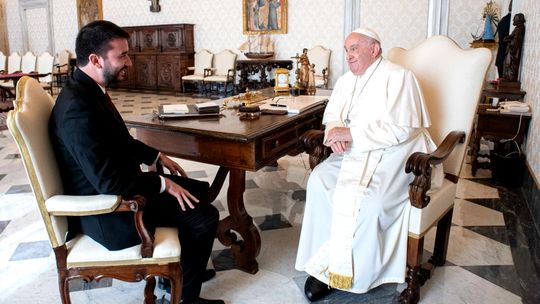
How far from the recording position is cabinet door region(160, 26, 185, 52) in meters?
9.90

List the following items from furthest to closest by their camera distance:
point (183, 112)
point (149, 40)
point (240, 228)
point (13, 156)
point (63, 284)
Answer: point (149, 40)
point (13, 156)
point (183, 112)
point (240, 228)
point (63, 284)

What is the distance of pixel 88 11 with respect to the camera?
39.1 feet

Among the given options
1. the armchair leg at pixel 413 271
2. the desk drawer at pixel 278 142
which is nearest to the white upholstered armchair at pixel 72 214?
the desk drawer at pixel 278 142

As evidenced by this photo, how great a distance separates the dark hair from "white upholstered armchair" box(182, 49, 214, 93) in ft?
25.3

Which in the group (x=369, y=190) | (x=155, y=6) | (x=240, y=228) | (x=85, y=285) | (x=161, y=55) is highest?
(x=155, y=6)

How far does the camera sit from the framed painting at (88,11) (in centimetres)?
1173

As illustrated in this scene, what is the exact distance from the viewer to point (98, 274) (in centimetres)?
169

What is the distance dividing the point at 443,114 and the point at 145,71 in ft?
30.4

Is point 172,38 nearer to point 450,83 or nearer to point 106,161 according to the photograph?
Result: point 450,83

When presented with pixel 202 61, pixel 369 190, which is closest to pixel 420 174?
A: pixel 369 190

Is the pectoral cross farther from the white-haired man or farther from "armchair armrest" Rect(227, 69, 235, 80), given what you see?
the white-haired man

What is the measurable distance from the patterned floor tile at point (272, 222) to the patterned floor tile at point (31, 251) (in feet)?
4.43

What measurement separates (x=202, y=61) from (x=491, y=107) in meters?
6.87

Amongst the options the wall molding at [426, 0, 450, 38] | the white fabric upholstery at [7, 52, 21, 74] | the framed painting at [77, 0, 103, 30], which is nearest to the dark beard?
the wall molding at [426, 0, 450, 38]
